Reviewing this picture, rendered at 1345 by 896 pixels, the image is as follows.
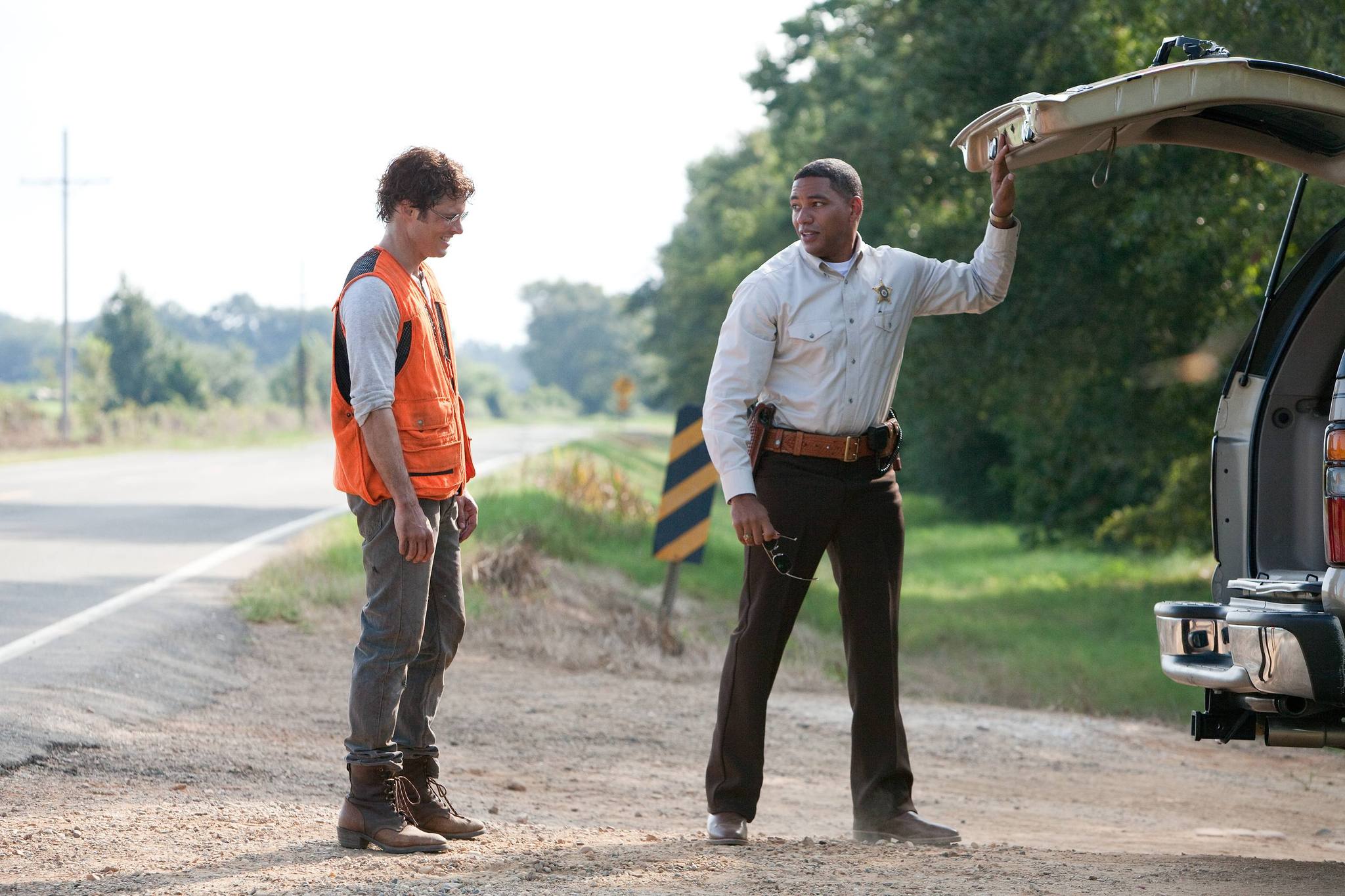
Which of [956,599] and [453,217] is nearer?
[453,217]

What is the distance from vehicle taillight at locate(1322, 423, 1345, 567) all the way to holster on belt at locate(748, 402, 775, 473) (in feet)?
5.56

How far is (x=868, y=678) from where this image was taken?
4902 mm

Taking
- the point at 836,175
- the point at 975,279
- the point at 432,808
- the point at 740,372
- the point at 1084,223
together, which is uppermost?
the point at 1084,223

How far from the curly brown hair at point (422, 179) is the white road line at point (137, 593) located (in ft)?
12.1

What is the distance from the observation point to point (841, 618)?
481cm

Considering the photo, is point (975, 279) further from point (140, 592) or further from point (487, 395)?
point (487, 395)

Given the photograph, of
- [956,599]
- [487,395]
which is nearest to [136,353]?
[956,599]

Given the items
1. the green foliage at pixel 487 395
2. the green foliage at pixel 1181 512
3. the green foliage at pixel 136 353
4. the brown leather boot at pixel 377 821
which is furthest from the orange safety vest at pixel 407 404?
the green foliage at pixel 487 395

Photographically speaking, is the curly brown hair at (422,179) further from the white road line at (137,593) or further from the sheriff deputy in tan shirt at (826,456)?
the white road line at (137,593)

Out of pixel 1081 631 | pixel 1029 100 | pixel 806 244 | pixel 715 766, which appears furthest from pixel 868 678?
pixel 1081 631

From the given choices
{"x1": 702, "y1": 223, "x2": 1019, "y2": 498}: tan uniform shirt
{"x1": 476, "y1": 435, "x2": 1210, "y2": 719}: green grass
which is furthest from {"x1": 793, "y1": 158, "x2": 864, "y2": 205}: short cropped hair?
{"x1": 476, "y1": 435, "x2": 1210, "y2": 719}: green grass

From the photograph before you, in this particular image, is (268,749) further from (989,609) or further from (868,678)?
(989,609)

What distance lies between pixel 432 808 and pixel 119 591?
5.53m

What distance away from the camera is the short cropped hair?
4.75 metres
